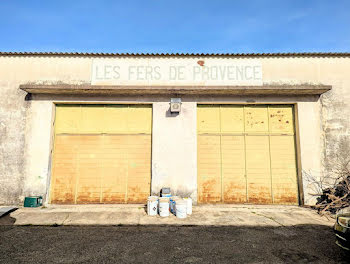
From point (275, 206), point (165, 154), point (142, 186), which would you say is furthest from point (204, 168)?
point (275, 206)

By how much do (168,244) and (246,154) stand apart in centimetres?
448

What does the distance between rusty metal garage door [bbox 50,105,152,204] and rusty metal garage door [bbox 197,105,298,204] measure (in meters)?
2.16

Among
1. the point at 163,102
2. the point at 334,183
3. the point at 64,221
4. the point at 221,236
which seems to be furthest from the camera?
the point at 163,102

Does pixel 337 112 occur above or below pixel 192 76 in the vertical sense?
below

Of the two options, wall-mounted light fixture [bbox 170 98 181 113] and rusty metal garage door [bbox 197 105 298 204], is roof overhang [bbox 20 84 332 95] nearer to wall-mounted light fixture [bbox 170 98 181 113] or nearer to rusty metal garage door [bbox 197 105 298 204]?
wall-mounted light fixture [bbox 170 98 181 113]

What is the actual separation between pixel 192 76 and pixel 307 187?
225 inches

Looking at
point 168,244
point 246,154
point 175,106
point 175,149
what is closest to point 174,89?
point 175,106

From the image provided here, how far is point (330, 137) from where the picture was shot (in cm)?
706

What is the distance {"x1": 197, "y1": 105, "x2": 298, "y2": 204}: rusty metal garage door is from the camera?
7.15 m

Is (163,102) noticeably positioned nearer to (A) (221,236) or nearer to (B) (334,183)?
(A) (221,236)

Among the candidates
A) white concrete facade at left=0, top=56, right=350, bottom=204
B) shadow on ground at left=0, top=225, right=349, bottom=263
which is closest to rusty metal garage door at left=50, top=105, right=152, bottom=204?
white concrete facade at left=0, top=56, right=350, bottom=204

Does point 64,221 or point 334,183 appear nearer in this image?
point 64,221

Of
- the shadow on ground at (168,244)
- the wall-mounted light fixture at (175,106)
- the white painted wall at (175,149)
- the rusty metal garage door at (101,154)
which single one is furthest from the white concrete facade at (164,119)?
the shadow on ground at (168,244)

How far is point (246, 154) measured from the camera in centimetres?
733
